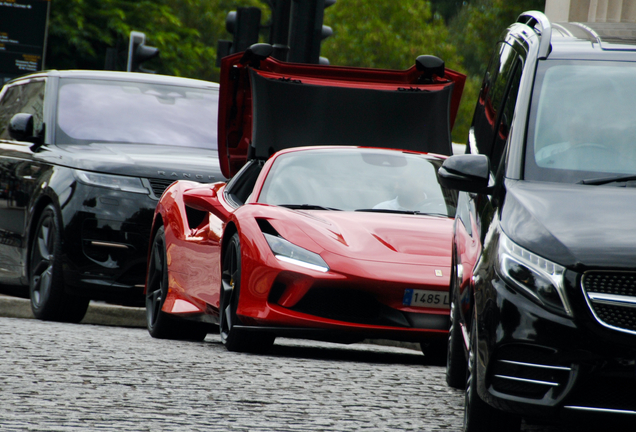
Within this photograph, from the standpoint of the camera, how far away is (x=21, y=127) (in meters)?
9.67

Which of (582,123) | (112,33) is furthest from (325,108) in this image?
(112,33)

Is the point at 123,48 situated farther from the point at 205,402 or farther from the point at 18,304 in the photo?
the point at 205,402

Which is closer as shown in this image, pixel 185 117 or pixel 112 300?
pixel 112 300

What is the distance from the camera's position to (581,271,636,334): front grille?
3.93 m

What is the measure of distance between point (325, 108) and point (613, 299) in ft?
18.5

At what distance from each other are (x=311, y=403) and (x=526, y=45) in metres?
1.88

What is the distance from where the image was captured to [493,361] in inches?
162

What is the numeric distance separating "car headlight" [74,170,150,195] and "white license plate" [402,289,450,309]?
118 inches

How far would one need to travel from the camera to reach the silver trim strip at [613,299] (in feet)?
12.9

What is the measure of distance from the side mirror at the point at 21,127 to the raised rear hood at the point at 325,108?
1.73 metres

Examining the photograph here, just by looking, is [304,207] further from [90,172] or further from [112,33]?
[112,33]

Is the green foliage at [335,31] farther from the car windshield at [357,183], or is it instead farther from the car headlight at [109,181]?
the car windshield at [357,183]

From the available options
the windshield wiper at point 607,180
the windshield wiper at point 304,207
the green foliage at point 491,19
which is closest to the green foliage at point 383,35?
the green foliage at point 491,19

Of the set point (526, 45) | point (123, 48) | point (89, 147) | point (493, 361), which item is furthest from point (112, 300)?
point (123, 48)
